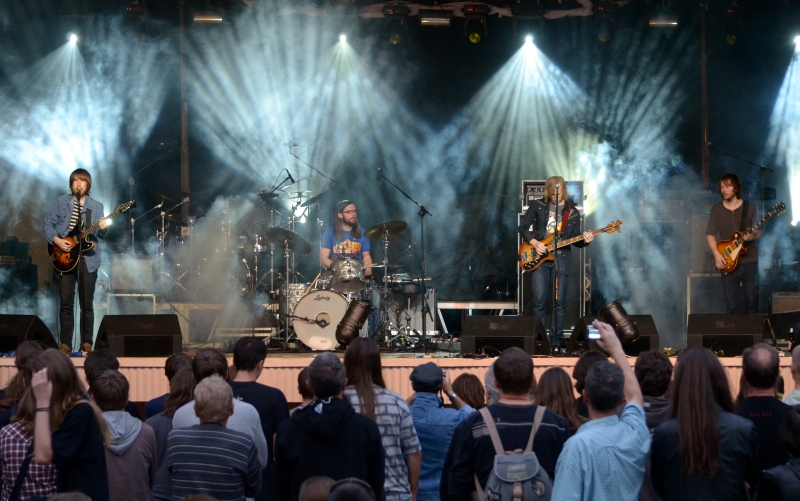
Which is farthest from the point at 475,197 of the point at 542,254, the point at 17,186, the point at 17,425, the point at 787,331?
the point at 17,425

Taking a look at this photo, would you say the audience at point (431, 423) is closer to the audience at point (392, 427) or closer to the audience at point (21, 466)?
the audience at point (392, 427)

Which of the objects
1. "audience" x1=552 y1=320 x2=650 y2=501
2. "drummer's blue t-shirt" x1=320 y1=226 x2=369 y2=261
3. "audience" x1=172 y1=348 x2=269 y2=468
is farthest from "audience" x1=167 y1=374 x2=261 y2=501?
"drummer's blue t-shirt" x1=320 y1=226 x2=369 y2=261

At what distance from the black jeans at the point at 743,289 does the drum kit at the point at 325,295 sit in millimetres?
3946

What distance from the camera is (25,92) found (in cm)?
1357

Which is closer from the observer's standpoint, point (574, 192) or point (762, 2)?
point (574, 192)

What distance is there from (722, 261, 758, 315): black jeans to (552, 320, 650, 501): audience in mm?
6727

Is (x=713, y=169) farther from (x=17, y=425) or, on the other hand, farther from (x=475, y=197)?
(x=17, y=425)

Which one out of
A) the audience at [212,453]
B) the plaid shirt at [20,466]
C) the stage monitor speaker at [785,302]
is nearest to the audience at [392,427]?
the audience at [212,453]

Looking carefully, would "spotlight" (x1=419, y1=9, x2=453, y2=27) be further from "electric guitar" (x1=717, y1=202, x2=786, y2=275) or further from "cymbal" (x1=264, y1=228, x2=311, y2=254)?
"electric guitar" (x1=717, y1=202, x2=786, y2=275)

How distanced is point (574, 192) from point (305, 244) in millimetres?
3973

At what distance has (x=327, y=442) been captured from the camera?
4.30 m

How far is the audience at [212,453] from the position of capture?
418cm

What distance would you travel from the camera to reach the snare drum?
10.7 metres

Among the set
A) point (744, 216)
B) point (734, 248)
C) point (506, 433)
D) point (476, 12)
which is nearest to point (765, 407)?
point (506, 433)
